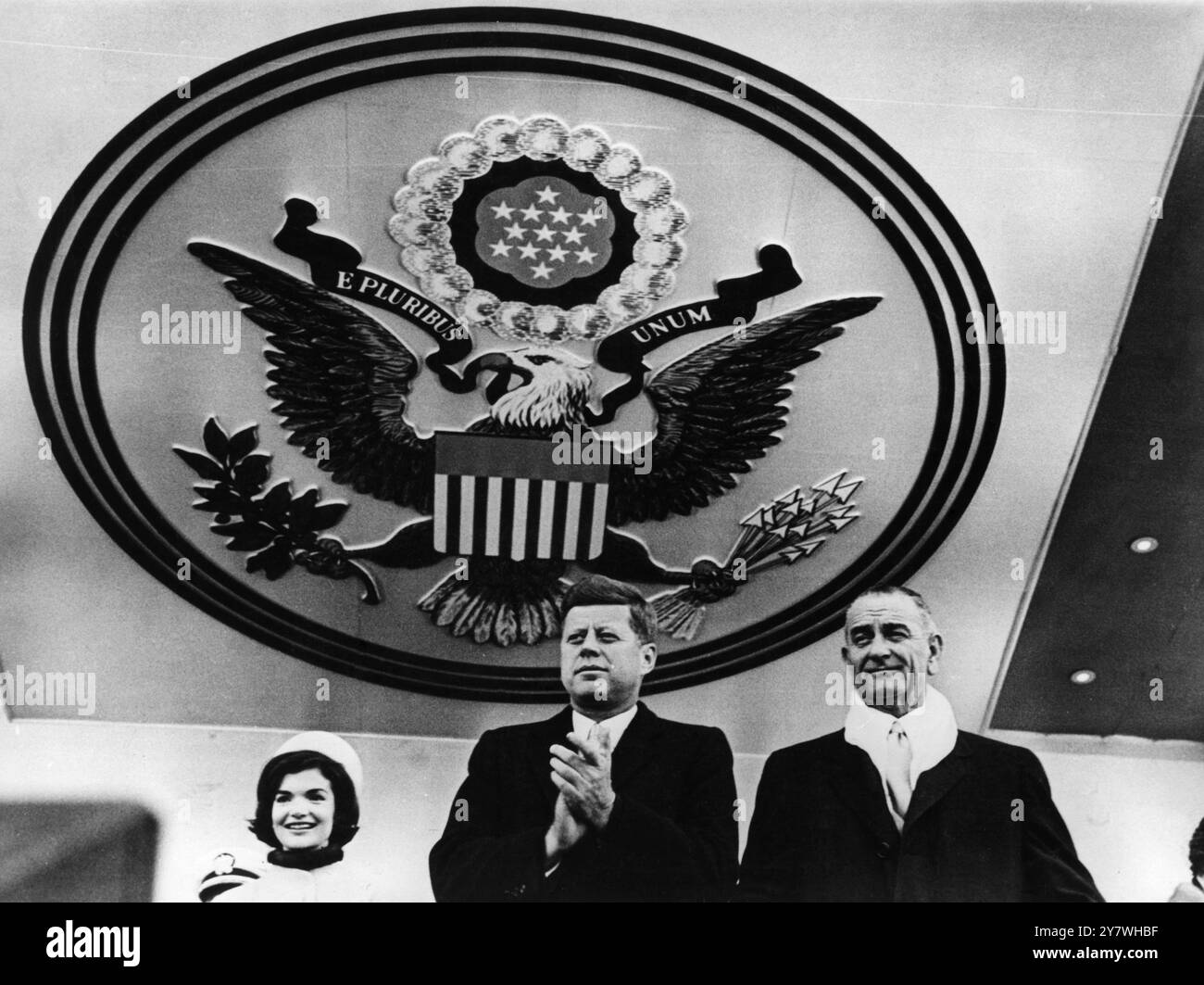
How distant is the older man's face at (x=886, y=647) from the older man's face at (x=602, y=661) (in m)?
0.97

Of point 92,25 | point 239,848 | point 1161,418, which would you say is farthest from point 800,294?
point 239,848

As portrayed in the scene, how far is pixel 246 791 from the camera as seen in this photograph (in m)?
6.59

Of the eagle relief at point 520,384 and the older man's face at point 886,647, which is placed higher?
the eagle relief at point 520,384

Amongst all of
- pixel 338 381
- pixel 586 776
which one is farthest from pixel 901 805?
→ pixel 338 381

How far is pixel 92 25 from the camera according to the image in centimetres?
570

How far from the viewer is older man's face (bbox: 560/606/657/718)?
6.61 metres

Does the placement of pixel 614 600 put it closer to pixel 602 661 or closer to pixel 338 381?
pixel 602 661

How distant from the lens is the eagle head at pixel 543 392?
6.28m

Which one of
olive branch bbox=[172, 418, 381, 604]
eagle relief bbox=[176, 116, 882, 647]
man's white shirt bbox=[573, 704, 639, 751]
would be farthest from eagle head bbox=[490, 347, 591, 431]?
man's white shirt bbox=[573, 704, 639, 751]

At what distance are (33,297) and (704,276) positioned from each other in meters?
2.73

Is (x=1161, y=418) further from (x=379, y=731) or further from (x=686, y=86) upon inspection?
(x=379, y=731)

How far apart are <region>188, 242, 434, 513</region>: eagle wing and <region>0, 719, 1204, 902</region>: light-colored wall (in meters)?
1.21

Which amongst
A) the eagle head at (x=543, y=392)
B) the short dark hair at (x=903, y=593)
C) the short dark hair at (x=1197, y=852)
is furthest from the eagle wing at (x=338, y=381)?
the short dark hair at (x=1197, y=852)

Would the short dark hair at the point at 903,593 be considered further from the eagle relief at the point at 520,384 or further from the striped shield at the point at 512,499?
the striped shield at the point at 512,499
